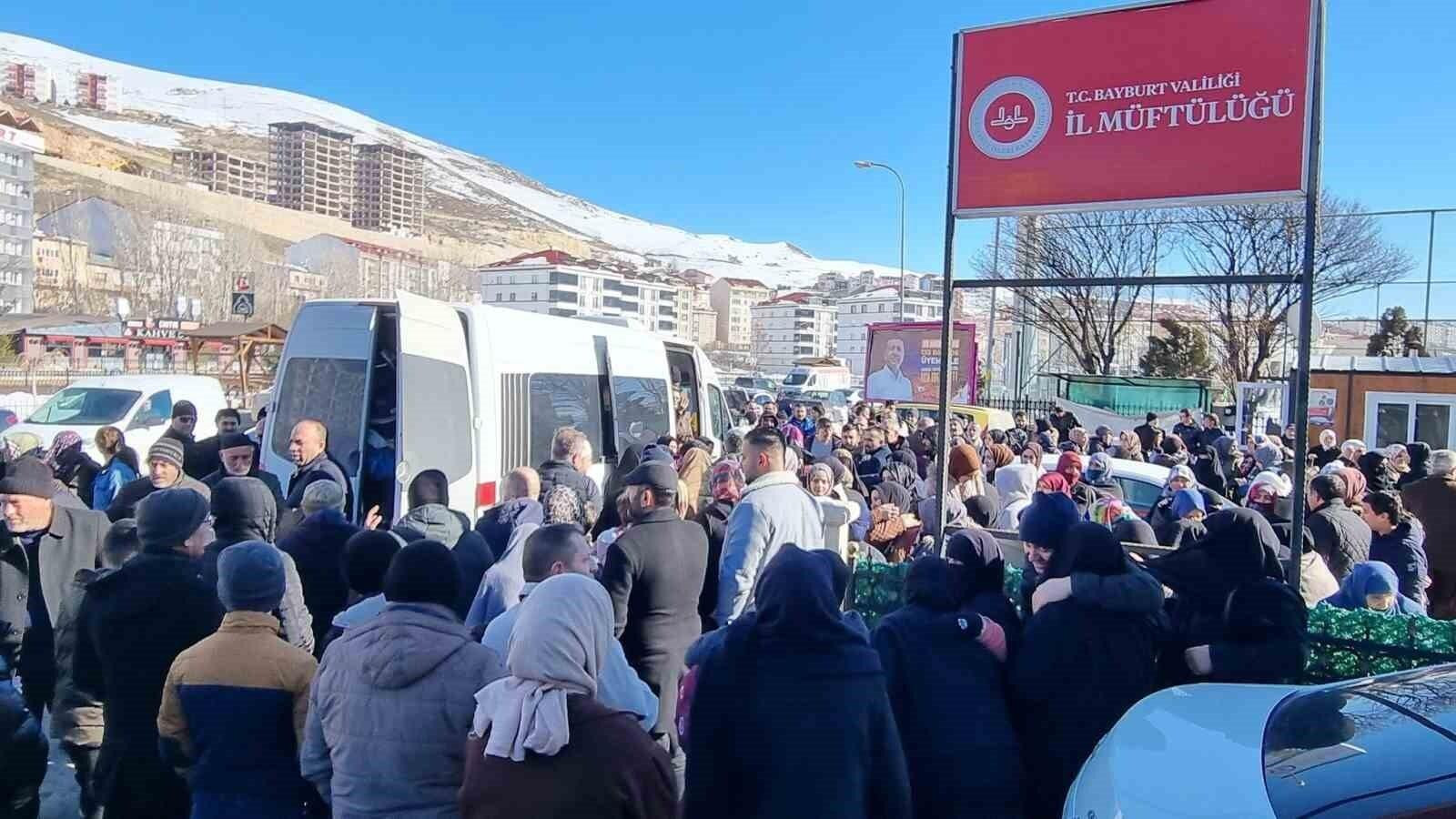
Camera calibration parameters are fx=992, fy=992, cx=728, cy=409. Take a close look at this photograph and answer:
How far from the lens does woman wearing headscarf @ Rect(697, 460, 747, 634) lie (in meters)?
5.23

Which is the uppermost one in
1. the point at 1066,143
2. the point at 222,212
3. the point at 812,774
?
the point at 222,212

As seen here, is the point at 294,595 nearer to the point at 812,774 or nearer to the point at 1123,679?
→ the point at 812,774

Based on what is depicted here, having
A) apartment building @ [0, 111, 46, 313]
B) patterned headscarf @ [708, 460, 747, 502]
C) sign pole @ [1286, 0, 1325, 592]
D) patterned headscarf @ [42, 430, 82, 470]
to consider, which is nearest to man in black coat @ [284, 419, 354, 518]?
patterned headscarf @ [42, 430, 82, 470]

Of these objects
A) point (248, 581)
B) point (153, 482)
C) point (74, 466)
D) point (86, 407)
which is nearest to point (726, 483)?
point (248, 581)

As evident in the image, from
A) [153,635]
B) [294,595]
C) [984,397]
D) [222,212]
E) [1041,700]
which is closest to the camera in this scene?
[1041,700]

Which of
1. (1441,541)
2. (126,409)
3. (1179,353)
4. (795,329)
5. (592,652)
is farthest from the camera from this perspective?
(795,329)

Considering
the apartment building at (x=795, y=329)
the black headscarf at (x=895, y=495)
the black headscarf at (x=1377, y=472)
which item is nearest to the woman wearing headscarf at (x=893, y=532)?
the black headscarf at (x=895, y=495)

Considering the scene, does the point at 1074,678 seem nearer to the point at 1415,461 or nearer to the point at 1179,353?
the point at 1415,461

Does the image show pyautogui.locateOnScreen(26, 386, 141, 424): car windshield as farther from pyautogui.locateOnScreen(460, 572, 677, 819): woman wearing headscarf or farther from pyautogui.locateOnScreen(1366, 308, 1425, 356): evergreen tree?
pyautogui.locateOnScreen(1366, 308, 1425, 356): evergreen tree

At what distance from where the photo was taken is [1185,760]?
8.52 ft

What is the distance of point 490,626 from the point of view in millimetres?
3410

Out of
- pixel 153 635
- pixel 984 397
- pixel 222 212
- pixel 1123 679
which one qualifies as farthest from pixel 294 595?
pixel 222 212

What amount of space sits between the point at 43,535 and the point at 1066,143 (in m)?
5.07

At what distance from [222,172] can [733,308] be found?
9036 cm
